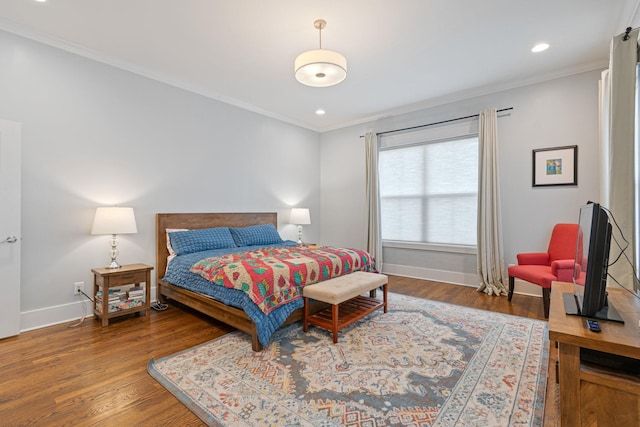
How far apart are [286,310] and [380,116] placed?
3.99 meters

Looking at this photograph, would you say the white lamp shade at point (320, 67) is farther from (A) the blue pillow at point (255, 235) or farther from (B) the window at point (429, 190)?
(B) the window at point (429, 190)

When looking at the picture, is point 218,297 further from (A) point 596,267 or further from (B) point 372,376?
(A) point 596,267

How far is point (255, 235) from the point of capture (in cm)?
443

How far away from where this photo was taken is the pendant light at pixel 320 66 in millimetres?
Result: 2480

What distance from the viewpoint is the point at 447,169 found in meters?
4.73

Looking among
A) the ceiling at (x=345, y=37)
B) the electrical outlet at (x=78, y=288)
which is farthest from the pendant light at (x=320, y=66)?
the electrical outlet at (x=78, y=288)

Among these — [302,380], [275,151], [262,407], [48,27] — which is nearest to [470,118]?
[275,151]

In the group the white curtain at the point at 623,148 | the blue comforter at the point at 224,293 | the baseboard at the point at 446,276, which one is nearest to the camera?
the white curtain at the point at 623,148

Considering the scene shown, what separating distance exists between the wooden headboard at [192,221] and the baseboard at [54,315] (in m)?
0.77

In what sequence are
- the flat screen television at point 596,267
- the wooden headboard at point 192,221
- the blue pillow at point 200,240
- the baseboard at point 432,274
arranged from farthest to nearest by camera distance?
the baseboard at point 432,274, the wooden headboard at point 192,221, the blue pillow at point 200,240, the flat screen television at point 596,267

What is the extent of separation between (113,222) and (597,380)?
376 centimetres

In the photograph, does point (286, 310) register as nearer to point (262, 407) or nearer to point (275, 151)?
point (262, 407)

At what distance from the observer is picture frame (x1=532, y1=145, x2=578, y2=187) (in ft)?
12.1

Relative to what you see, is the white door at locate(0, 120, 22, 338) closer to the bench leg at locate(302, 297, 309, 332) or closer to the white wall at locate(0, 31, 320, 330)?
the white wall at locate(0, 31, 320, 330)
